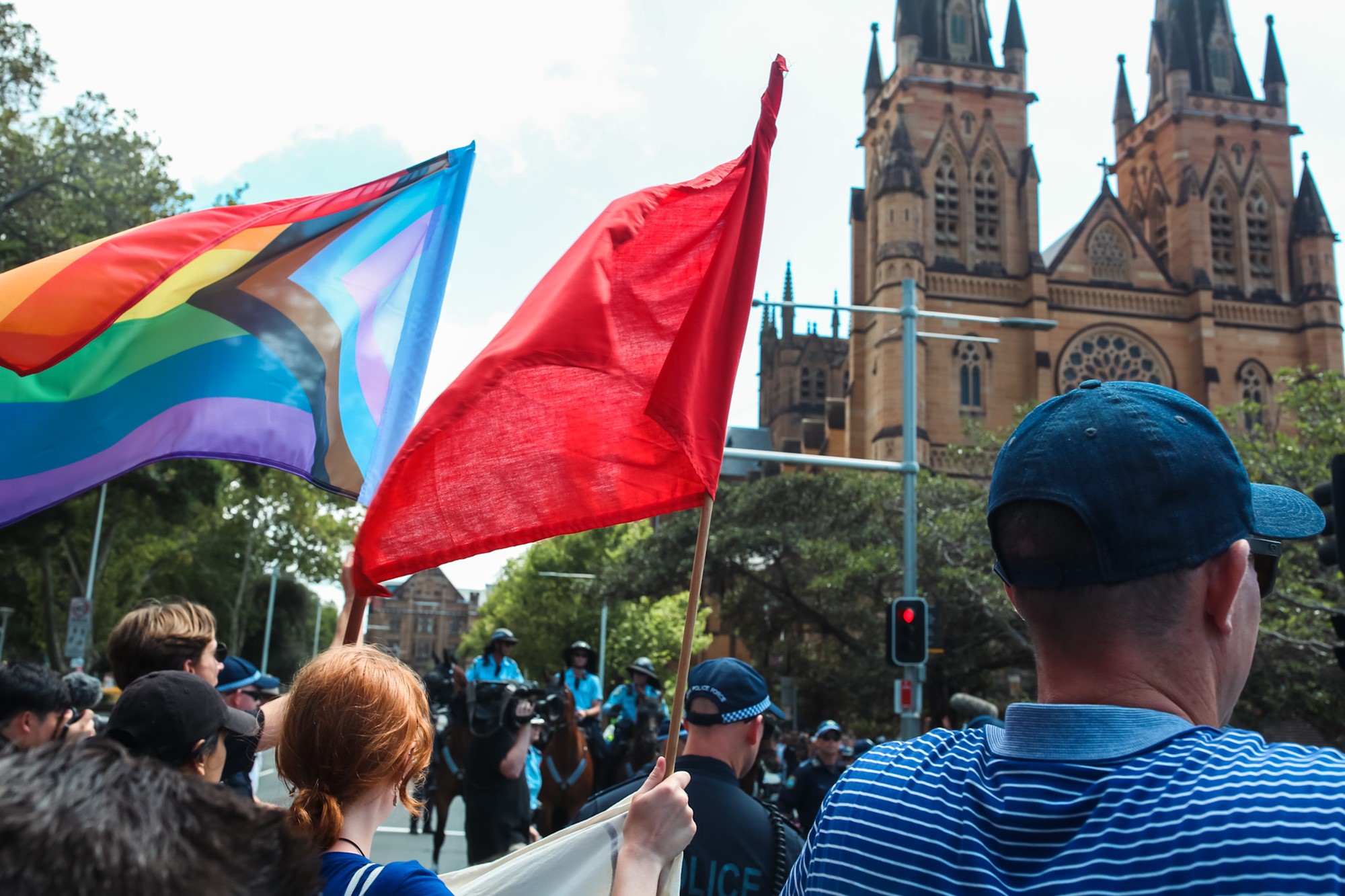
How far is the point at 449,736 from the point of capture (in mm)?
12758

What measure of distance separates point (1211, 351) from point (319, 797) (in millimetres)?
61265

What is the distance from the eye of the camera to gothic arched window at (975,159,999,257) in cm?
5847

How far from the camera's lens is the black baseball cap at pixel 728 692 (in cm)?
387

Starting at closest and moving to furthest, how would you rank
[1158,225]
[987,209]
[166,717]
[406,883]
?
[406,883] < [166,717] < [987,209] < [1158,225]

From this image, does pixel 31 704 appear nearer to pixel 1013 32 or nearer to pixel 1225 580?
Result: pixel 1225 580

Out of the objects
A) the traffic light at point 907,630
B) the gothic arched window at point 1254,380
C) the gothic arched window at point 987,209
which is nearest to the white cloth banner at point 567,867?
the traffic light at point 907,630

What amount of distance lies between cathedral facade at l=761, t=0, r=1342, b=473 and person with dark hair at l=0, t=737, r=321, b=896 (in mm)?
52771

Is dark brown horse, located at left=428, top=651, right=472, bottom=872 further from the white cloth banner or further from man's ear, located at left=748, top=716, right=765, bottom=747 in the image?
the white cloth banner

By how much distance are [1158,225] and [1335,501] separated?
6094 cm

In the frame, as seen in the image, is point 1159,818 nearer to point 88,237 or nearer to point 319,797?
point 319,797

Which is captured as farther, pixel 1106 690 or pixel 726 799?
pixel 726 799

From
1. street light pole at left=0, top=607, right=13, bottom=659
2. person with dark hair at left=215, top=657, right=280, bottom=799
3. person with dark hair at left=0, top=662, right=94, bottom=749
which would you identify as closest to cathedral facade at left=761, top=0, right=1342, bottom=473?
street light pole at left=0, top=607, right=13, bottom=659

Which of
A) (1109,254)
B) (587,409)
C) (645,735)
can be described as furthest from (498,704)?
(1109,254)

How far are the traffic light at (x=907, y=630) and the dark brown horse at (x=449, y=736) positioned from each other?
5.29 metres
